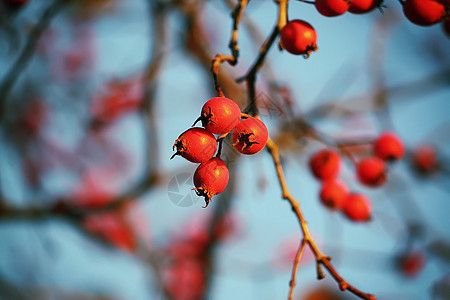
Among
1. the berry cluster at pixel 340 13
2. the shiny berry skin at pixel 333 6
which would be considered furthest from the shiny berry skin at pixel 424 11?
the shiny berry skin at pixel 333 6

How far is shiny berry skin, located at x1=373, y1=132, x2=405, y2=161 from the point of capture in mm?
2096

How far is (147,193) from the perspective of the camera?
11.8 ft

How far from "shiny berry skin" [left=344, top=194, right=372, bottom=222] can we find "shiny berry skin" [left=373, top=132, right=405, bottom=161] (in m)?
0.34

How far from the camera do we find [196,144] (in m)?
0.98

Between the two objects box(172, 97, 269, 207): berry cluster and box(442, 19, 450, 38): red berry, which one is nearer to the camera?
box(172, 97, 269, 207): berry cluster

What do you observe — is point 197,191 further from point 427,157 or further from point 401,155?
point 427,157

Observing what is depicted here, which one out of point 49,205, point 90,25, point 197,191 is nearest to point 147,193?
point 49,205

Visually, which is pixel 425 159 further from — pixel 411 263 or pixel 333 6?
pixel 333 6

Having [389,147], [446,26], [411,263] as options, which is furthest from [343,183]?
[411,263]

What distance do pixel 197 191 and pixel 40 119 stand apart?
566cm

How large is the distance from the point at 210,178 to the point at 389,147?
151 cm

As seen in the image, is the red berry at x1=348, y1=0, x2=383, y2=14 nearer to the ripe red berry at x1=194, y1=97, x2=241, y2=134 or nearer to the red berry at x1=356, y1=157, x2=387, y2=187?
the ripe red berry at x1=194, y1=97, x2=241, y2=134

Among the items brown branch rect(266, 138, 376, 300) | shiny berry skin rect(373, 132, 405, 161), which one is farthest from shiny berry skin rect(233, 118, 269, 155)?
shiny berry skin rect(373, 132, 405, 161)

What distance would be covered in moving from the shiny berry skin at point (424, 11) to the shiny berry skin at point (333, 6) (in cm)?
28
